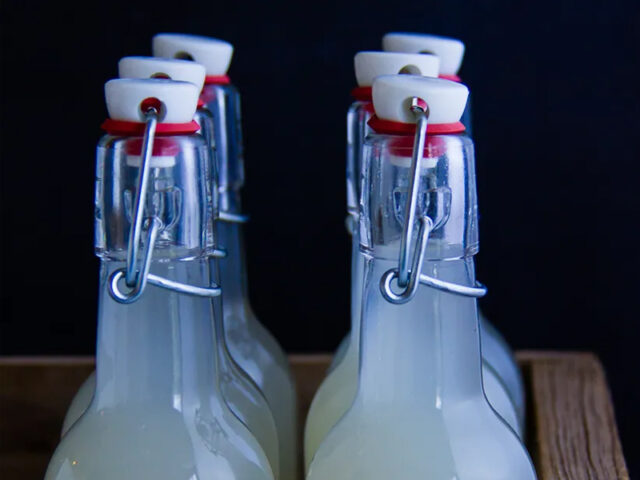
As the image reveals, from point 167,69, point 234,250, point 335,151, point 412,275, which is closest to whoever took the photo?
point 412,275

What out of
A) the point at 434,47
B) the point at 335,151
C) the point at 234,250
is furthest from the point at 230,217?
the point at 335,151

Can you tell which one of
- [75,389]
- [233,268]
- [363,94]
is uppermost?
[363,94]

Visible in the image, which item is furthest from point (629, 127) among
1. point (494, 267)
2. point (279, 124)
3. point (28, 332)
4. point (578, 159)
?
point (28, 332)

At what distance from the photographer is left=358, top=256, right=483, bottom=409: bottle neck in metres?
0.40

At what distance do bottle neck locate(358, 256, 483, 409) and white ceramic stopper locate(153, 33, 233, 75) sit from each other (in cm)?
20

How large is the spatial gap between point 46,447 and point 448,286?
375 mm

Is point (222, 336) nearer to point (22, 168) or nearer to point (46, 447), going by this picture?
point (46, 447)

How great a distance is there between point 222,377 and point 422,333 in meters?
0.14

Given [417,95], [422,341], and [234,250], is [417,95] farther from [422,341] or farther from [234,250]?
[234,250]

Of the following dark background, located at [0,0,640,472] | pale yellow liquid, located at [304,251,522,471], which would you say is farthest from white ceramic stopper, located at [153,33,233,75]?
dark background, located at [0,0,640,472]

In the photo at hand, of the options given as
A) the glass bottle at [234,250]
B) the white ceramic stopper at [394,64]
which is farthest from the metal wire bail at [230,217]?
Result: the white ceramic stopper at [394,64]

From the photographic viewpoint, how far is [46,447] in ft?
2.16

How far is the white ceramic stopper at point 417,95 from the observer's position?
0.37 m

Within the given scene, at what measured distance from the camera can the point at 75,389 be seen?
667 mm
